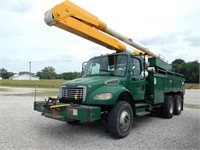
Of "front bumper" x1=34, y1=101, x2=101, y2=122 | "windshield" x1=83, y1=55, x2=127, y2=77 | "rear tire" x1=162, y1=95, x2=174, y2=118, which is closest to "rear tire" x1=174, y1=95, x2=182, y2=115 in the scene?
"rear tire" x1=162, y1=95, x2=174, y2=118

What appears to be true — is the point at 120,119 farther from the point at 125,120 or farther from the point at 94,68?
the point at 94,68

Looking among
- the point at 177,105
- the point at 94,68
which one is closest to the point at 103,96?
the point at 94,68

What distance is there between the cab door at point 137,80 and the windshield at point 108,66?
35 centimetres

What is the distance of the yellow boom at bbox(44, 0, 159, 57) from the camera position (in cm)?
570

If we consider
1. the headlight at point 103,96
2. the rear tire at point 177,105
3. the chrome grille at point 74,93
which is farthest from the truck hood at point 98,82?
Answer: the rear tire at point 177,105

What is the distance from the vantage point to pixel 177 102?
33.5 ft

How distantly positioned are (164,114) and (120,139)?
3.77 metres

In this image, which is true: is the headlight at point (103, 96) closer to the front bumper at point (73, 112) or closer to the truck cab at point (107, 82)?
the truck cab at point (107, 82)

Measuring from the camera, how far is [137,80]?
712 cm

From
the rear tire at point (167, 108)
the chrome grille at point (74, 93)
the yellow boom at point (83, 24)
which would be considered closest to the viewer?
the yellow boom at point (83, 24)

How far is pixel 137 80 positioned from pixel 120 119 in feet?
5.67

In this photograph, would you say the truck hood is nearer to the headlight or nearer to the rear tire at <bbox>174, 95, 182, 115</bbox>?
the headlight

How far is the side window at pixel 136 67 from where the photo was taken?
23.1ft

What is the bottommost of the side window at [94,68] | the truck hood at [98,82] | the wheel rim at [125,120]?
the wheel rim at [125,120]
